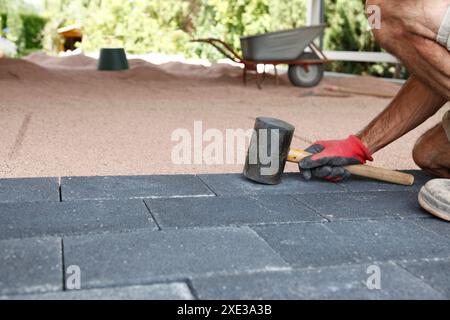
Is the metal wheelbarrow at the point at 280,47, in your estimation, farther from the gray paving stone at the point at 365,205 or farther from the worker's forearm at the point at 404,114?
the gray paving stone at the point at 365,205

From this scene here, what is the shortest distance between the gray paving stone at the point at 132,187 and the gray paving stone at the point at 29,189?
0.04 meters

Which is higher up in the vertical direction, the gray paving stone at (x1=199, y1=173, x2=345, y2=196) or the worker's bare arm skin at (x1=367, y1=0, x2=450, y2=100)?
the worker's bare arm skin at (x1=367, y1=0, x2=450, y2=100)

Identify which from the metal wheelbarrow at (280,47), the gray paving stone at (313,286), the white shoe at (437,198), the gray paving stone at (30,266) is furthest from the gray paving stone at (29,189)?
the metal wheelbarrow at (280,47)

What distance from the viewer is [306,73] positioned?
7.11 metres

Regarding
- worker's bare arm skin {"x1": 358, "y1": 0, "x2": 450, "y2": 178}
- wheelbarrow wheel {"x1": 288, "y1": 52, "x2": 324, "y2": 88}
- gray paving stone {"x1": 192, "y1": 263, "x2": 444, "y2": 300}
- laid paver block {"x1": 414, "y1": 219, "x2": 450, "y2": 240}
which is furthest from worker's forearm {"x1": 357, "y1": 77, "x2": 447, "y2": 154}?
wheelbarrow wheel {"x1": 288, "y1": 52, "x2": 324, "y2": 88}

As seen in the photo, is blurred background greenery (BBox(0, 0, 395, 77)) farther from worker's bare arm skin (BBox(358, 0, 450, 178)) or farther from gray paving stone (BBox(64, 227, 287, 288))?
gray paving stone (BBox(64, 227, 287, 288))

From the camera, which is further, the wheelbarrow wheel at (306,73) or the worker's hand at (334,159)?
the wheelbarrow wheel at (306,73)

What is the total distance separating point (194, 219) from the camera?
1.70 m

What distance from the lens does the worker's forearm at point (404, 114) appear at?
7.36 ft

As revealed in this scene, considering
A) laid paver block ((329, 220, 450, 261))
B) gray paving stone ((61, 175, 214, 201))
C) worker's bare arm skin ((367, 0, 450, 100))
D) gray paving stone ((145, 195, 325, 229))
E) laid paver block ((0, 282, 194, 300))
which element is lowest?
gray paving stone ((61, 175, 214, 201))

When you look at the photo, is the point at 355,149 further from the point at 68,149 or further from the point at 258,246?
the point at 68,149

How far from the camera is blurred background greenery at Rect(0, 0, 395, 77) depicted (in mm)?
11844
